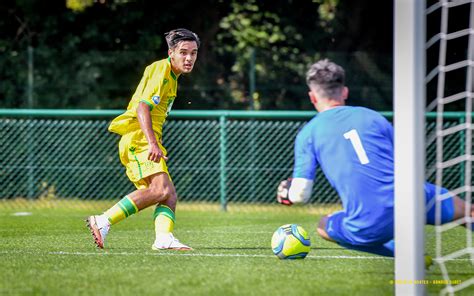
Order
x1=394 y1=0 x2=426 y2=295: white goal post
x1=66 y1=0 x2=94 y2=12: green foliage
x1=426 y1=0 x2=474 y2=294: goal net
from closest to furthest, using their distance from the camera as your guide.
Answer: x1=394 y1=0 x2=426 y2=295: white goal post < x1=426 y1=0 x2=474 y2=294: goal net < x1=66 y1=0 x2=94 y2=12: green foliage

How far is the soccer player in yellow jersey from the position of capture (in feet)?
26.6

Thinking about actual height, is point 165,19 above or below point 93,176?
above

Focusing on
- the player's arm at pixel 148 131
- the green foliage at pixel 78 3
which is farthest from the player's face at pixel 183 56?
the green foliage at pixel 78 3

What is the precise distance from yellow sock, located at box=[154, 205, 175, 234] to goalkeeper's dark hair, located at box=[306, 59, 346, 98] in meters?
2.31

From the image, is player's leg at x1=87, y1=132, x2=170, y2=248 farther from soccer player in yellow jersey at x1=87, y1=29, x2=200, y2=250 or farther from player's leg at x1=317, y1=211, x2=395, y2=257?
player's leg at x1=317, y1=211, x2=395, y2=257

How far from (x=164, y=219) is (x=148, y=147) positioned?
24.2 inches

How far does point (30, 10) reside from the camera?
16469 millimetres

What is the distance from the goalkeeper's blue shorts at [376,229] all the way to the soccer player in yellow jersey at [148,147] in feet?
6.22

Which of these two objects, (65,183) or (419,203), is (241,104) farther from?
(419,203)

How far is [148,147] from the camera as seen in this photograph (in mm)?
8281

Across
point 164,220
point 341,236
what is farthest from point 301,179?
point 164,220

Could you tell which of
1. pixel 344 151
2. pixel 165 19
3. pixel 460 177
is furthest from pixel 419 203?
pixel 165 19

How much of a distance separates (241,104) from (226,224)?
4.52 m

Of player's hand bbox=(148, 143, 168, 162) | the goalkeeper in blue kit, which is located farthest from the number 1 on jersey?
player's hand bbox=(148, 143, 168, 162)
